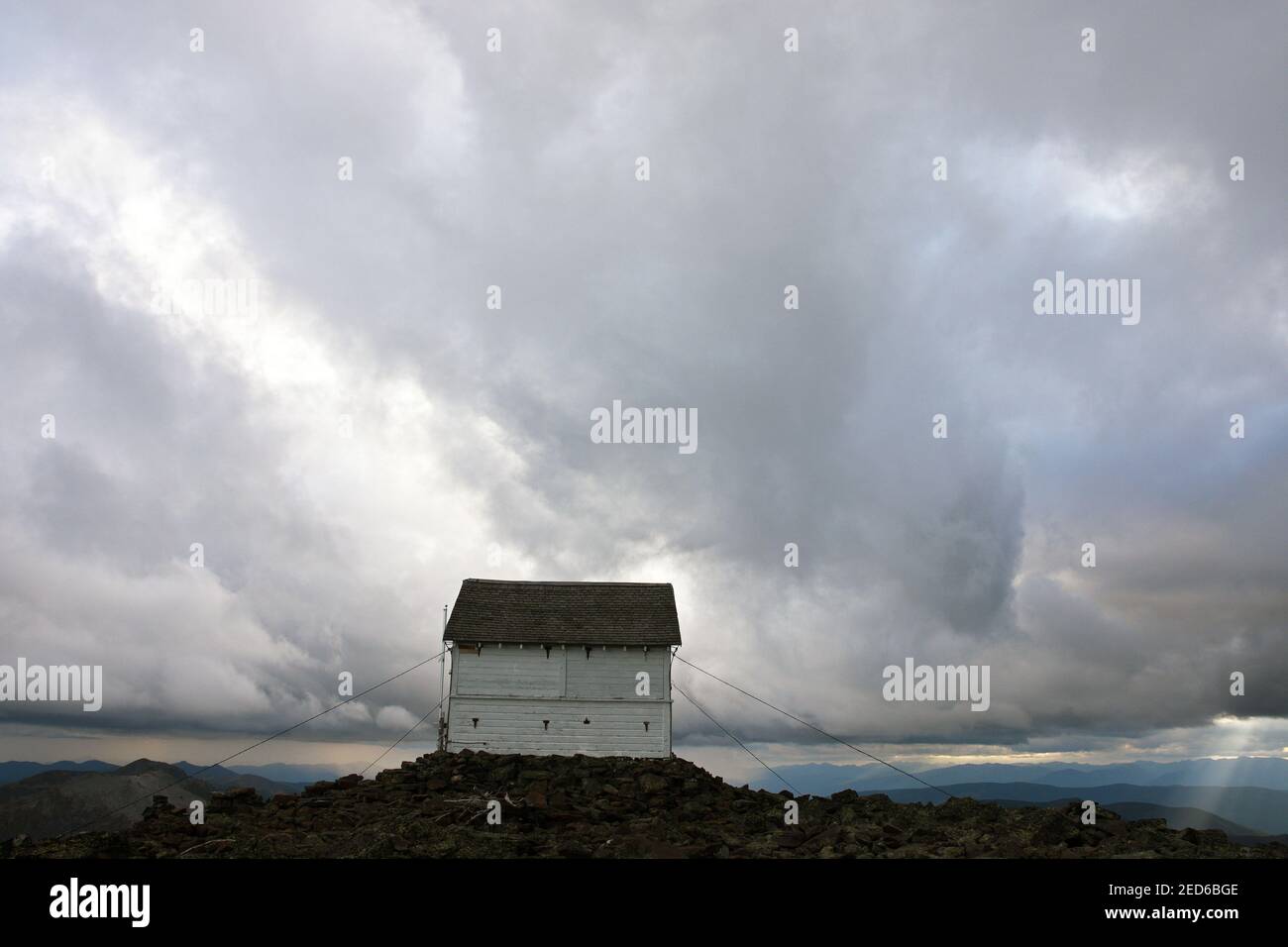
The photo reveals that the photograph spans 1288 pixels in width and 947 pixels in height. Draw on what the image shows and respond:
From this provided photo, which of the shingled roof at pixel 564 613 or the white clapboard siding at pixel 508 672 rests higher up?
the shingled roof at pixel 564 613

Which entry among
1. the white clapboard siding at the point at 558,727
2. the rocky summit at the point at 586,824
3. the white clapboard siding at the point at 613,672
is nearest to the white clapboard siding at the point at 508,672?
the white clapboard siding at the point at 558,727

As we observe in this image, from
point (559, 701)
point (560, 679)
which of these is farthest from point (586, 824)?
point (560, 679)

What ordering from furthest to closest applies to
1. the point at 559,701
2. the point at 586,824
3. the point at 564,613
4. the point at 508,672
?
the point at 564,613
the point at 508,672
the point at 559,701
the point at 586,824

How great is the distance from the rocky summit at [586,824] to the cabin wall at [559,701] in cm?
95

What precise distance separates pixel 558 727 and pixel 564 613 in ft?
17.5

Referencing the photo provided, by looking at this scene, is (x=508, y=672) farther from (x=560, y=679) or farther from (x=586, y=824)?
(x=586, y=824)

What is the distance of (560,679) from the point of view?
128 ft

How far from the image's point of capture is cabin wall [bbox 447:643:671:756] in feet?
124

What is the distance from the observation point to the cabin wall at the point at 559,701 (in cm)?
3794

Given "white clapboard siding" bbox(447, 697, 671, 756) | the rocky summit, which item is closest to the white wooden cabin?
"white clapboard siding" bbox(447, 697, 671, 756)

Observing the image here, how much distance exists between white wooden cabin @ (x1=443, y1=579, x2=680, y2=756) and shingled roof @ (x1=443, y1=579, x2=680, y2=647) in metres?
0.05

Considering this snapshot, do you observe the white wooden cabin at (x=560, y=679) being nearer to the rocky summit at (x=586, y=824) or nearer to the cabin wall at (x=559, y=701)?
the cabin wall at (x=559, y=701)
